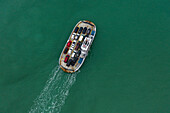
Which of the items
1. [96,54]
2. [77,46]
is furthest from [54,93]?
[96,54]

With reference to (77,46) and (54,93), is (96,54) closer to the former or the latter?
(77,46)

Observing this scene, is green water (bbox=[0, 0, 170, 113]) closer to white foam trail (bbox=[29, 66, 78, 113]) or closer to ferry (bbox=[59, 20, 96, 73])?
white foam trail (bbox=[29, 66, 78, 113])

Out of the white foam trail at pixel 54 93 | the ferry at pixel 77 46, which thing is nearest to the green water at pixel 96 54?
the white foam trail at pixel 54 93

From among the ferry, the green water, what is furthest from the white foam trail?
the ferry

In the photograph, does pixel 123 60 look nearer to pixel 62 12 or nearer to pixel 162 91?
pixel 162 91

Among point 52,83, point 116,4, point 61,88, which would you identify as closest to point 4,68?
point 52,83

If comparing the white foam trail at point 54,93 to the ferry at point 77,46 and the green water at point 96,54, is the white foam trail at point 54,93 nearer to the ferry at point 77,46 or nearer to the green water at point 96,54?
the green water at point 96,54
